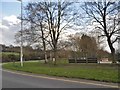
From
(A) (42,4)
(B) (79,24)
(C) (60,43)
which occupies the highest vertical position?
(A) (42,4)

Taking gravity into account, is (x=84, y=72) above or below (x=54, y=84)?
above

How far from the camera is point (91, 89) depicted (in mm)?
11906

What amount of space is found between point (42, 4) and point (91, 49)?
35.6 metres

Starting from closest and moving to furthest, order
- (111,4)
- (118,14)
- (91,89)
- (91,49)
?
(91,89), (118,14), (111,4), (91,49)

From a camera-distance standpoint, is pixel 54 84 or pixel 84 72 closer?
pixel 54 84

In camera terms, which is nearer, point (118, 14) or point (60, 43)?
point (118, 14)

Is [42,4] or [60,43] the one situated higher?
[42,4]

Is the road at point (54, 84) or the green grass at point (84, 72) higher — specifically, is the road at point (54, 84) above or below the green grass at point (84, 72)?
below

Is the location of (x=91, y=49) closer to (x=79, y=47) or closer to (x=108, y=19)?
(x=79, y=47)

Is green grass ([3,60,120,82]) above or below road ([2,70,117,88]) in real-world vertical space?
above

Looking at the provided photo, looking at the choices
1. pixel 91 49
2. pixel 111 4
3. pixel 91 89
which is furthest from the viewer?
pixel 91 49

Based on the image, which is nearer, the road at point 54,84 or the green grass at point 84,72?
the road at point 54,84

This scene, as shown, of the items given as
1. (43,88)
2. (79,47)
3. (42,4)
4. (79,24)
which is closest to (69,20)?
(79,24)

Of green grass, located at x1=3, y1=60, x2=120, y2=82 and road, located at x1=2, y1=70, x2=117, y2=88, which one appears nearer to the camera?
road, located at x1=2, y1=70, x2=117, y2=88
